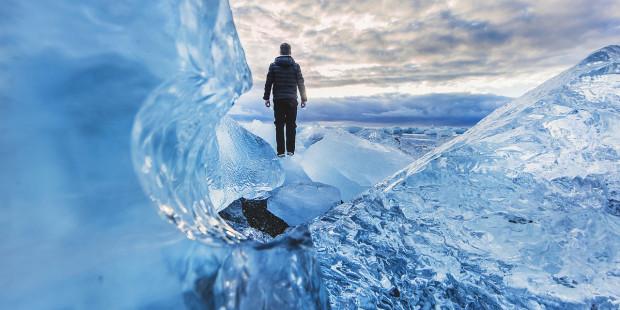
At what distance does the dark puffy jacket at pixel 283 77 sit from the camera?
4523 millimetres

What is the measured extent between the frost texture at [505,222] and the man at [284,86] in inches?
132

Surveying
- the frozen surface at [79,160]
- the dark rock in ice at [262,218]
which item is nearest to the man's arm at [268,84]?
the dark rock in ice at [262,218]

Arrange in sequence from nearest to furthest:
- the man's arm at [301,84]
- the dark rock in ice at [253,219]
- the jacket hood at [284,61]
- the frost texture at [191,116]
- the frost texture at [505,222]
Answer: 1. the frost texture at [191,116]
2. the frost texture at [505,222]
3. the dark rock in ice at [253,219]
4. the jacket hood at [284,61]
5. the man's arm at [301,84]

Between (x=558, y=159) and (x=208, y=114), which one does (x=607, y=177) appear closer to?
(x=558, y=159)

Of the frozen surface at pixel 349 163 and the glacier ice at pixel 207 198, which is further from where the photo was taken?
the frozen surface at pixel 349 163

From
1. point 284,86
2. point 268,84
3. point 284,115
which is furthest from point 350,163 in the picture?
point 268,84

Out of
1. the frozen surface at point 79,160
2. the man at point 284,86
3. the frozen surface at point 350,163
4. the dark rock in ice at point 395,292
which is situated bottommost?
the dark rock in ice at point 395,292

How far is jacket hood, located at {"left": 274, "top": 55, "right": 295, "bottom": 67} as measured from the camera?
4520mm

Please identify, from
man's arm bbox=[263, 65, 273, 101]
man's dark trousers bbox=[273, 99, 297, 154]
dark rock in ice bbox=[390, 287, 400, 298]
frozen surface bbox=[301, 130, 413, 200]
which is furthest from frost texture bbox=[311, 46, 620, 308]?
man's arm bbox=[263, 65, 273, 101]

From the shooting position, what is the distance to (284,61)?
453 centimetres

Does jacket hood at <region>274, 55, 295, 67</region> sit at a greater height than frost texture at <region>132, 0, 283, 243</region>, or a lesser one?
greater

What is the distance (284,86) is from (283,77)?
0.13 m

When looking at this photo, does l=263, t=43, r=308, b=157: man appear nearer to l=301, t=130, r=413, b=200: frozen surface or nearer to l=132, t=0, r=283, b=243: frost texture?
l=301, t=130, r=413, b=200: frozen surface

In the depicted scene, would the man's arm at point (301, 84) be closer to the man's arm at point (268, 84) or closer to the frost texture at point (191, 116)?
the man's arm at point (268, 84)
